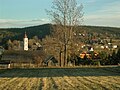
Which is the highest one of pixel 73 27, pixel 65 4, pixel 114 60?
pixel 65 4

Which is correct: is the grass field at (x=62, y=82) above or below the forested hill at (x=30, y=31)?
below

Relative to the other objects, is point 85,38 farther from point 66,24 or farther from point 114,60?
point 114,60

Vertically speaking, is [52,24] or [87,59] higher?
[52,24]

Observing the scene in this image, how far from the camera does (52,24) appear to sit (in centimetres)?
5656

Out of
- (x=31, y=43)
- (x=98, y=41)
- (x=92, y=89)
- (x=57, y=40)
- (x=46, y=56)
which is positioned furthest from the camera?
(x=98, y=41)

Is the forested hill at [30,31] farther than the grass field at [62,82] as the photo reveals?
Yes

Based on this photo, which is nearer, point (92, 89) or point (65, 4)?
point (92, 89)

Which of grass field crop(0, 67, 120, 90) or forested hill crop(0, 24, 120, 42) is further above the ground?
forested hill crop(0, 24, 120, 42)

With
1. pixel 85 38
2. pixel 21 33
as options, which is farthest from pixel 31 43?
pixel 85 38

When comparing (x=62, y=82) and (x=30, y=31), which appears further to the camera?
(x=30, y=31)

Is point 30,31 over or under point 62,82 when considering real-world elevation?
over

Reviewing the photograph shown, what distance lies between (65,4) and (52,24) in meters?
3.72

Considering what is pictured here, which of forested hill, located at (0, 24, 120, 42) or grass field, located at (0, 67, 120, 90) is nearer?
grass field, located at (0, 67, 120, 90)

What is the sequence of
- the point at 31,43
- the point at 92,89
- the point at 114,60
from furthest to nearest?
the point at 31,43 → the point at 114,60 → the point at 92,89
